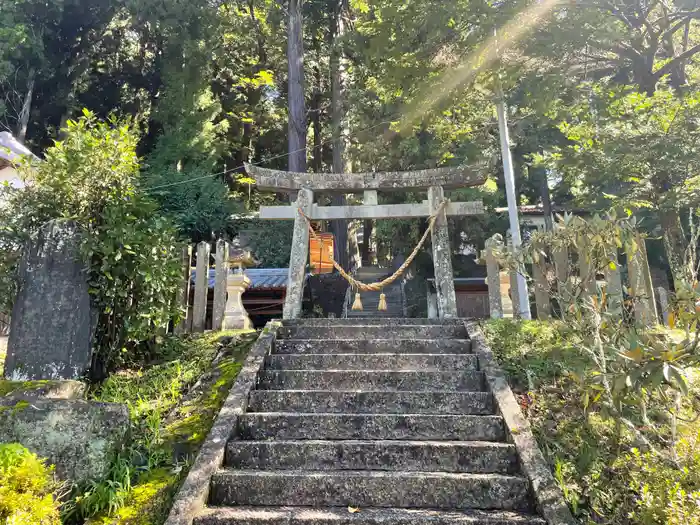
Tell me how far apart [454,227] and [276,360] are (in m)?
10.8

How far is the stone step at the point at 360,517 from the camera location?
10.2 ft

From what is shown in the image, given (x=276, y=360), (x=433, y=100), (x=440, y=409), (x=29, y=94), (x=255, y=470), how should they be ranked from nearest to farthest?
1. (x=255, y=470)
2. (x=440, y=409)
3. (x=276, y=360)
4. (x=433, y=100)
5. (x=29, y=94)

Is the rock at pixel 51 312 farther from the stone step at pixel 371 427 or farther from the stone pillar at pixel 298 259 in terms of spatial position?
the stone pillar at pixel 298 259

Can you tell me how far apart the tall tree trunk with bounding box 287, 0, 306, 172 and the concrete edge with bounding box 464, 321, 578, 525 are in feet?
31.1

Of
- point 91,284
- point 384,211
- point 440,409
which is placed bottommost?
point 440,409

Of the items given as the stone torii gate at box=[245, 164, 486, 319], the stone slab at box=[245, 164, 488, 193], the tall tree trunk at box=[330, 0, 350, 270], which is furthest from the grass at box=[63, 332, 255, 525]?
the tall tree trunk at box=[330, 0, 350, 270]

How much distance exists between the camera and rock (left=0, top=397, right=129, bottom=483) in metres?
3.36

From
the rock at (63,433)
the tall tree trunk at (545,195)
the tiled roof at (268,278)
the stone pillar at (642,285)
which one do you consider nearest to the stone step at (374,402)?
the rock at (63,433)

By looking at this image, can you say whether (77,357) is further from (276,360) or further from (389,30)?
(389,30)

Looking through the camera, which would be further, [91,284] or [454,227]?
[454,227]

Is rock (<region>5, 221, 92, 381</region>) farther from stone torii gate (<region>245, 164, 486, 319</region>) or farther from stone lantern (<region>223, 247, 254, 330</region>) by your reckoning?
stone torii gate (<region>245, 164, 486, 319</region>)

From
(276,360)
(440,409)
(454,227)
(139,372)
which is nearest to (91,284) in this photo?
(139,372)

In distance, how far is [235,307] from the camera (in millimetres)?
6785

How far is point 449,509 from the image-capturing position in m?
3.35
